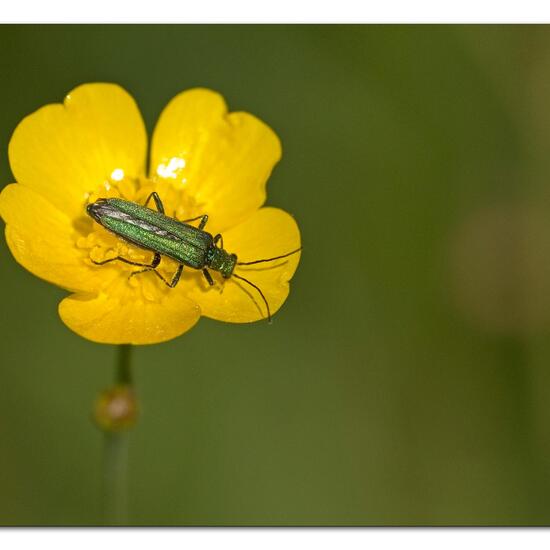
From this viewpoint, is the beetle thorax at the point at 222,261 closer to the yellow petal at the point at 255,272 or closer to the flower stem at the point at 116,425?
the yellow petal at the point at 255,272

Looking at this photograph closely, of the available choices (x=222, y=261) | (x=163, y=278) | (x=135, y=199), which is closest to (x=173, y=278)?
(x=163, y=278)

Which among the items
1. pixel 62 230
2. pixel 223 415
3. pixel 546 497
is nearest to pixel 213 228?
pixel 62 230

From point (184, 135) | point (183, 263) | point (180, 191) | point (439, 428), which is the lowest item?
point (439, 428)

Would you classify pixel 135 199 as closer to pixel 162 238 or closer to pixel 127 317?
pixel 162 238

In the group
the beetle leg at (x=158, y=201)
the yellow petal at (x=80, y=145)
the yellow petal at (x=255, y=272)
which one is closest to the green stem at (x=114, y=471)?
the yellow petal at (x=255, y=272)

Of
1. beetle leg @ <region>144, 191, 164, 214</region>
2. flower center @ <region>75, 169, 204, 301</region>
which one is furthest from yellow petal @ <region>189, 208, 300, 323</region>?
beetle leg @ <region>144, 191, 164, 214</region>

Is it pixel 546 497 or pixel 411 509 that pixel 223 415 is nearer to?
pixel 411 509

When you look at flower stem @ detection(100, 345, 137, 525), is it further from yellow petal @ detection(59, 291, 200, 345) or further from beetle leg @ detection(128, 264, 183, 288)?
beetle leg @ detection(128, 264, 183, 288)
